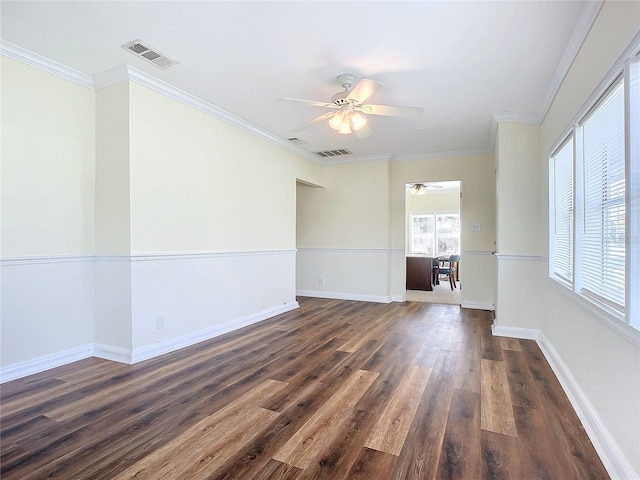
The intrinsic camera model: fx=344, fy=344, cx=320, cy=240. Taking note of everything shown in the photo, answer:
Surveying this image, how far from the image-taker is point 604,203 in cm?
194

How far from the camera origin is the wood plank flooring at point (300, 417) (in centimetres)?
164

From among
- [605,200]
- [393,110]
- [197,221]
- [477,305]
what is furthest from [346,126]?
[477,305]

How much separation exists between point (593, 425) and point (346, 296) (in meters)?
4.43

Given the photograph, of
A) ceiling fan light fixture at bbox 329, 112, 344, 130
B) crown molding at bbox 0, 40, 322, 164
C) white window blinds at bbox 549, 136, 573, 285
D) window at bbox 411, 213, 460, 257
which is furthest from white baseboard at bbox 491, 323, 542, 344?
window at bbox 411, 213, 460, 257

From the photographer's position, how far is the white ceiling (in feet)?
7.00

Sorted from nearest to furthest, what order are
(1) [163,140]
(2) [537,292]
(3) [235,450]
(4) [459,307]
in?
(3) [235,450] → (1) [163,140] → (2) [537,292] → (4) [459,307]

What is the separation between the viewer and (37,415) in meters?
2.10

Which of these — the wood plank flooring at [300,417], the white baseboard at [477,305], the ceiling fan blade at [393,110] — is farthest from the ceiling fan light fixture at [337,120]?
the white baseboard at [477,305]

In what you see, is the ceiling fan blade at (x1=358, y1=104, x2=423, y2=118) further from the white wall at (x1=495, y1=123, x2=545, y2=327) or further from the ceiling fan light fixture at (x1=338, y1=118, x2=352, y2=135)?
the white wall at (x1=495, y1=123, x2=545, y2=327)

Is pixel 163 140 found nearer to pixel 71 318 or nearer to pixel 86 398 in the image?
pixel 71 318

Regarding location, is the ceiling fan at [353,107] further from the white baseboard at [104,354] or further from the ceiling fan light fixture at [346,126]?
the white baseboard at [104,354]

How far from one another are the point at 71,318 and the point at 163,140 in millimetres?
1793

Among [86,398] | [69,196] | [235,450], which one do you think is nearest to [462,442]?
[235,450]

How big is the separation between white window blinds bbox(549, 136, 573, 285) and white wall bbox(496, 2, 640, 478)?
142 mm
